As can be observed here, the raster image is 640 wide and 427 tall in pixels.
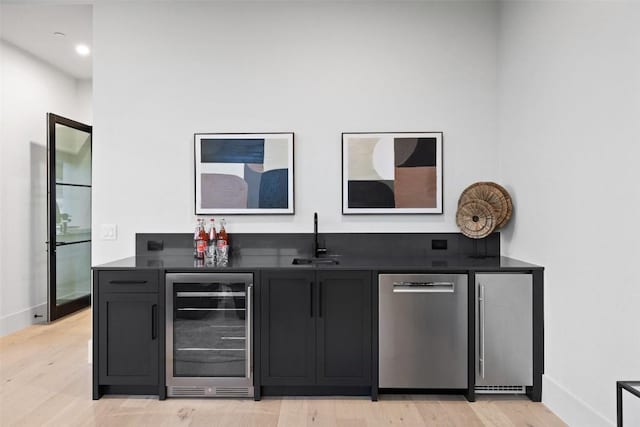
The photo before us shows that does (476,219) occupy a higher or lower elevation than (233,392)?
higher

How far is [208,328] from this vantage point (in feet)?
9.13

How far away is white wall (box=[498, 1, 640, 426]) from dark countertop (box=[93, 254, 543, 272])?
28 cm

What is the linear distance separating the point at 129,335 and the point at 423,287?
1845mm

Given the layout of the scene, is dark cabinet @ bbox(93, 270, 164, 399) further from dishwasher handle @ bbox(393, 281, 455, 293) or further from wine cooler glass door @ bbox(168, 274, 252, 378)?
dishwasher handle @ bbox(393, 281, 455, 293)

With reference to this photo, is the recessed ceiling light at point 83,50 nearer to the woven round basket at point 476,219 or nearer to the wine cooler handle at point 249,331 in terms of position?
the wine cooler handle at point 249,331

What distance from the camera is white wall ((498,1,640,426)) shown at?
2000mm

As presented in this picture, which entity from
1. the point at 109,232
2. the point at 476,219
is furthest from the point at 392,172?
the point at 109,232

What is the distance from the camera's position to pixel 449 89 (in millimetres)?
3369

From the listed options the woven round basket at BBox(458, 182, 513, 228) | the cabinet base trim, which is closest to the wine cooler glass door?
the cabinet base trim

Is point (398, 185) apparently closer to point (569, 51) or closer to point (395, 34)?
point (395, 34)

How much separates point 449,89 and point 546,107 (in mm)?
823

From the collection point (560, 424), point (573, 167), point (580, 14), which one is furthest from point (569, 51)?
point (560, 424)

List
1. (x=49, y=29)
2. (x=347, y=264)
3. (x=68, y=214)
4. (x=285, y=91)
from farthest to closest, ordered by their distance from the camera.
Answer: (x=68, y=214), (x=49, y=29), (x=285, y=91), (x=347, y=264)

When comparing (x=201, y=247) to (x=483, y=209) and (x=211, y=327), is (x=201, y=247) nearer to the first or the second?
(x=211, y=327)
